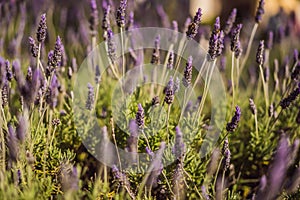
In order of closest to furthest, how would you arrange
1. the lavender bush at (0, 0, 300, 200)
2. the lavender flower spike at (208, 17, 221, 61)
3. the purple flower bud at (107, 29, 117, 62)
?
the lavender bush at (0, 0, 300, 200) → the lavender flower spike at (208, 17, 221, 61) → the purple flower bud at (107, 29, 117, 62)

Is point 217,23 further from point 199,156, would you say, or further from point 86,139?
point 86,139

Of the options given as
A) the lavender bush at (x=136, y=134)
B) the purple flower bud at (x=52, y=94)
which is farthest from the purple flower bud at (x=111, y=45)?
the purple flower bud at (x=52, y=94)

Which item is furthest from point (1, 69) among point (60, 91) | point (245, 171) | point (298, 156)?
point (298, 156)

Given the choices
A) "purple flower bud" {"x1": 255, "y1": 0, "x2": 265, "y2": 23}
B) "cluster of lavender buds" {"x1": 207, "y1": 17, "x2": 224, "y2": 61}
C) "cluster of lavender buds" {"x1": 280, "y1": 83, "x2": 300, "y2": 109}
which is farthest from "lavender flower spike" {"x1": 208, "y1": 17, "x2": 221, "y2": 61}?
"purple flower bud" {"x1": 255, "y1": 0, "x2": 265, "y2": 23}

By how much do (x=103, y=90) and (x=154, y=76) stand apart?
0.98ft

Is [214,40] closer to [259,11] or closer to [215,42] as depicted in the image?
[215,42]

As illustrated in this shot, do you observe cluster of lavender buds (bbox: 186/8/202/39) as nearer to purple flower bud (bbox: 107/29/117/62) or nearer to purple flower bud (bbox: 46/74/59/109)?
purple flower bud (bbox: 107/29/117/62)

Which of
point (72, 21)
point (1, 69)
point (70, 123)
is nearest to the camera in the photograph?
point (1, 69)

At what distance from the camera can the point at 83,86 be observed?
2.04 metres

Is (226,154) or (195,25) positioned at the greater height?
(195,25)

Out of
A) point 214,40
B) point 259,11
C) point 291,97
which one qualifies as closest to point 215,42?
point 214,40

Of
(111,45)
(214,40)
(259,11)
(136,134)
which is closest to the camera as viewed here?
(136,134)

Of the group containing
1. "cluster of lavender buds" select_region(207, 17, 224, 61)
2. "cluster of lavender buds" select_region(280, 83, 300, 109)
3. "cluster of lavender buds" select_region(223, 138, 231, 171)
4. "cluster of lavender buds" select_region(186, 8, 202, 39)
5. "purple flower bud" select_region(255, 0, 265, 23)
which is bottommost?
"cluster of lavender buds" select_region(223, 138, 231, 171)

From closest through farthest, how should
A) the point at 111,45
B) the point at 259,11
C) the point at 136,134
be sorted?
the point at 136,134, the point at 111,45, the point at 259,11
